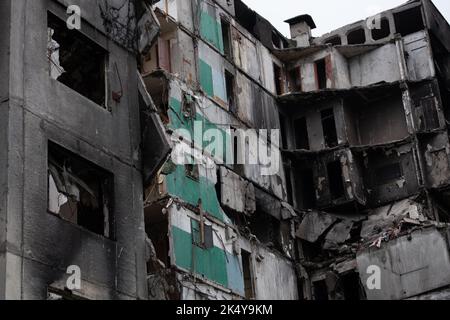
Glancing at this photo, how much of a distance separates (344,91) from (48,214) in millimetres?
23901

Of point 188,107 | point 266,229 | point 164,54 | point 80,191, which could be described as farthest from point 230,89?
point 80,191

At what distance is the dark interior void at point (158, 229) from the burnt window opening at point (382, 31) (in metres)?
16.6

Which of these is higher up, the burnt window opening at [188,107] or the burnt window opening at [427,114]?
the burnt window opening at [427,114]

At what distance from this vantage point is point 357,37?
42.4m

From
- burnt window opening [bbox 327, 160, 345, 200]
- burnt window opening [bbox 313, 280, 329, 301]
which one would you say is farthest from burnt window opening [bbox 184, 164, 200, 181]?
burnt window opening [bbox 327, 160, 345, 200]

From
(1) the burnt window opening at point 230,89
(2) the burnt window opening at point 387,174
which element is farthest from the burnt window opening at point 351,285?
(1) the burnt window opening at point 230,89

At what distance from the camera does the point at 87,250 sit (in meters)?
17.3

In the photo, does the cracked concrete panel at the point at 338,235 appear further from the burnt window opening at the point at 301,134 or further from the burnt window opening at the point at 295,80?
the burnt window opening at the point at 295,80

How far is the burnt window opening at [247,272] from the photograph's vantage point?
107 ft

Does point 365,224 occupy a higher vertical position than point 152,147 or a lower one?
higher
